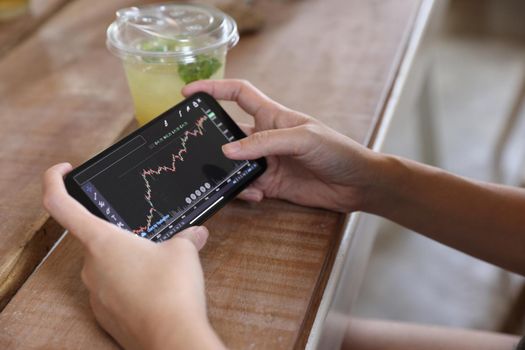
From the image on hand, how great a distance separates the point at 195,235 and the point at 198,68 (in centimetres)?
28

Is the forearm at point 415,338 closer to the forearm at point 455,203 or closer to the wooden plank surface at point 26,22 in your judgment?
the forearm at point 455,203

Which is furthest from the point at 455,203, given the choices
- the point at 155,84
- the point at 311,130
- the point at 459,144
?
the point at 459,144

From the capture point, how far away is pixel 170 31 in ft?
3.04

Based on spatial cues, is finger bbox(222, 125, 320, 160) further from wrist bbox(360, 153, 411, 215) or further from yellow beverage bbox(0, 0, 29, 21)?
yellow beverage bbox(0, 0, 29, 21)

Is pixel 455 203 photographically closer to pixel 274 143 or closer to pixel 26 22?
pixel 274 143

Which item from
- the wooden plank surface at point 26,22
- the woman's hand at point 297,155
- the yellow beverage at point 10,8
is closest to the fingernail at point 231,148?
the woman's hand at point 297,155

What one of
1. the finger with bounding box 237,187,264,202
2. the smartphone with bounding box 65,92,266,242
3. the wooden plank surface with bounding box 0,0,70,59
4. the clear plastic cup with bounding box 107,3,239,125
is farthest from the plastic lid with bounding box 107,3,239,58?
the wooden plank surface with bounding box 0,0,70,59

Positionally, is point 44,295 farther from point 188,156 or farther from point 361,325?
point 361,325

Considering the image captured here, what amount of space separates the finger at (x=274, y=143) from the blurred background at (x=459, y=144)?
1.61 feet

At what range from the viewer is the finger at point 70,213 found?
2.14ft

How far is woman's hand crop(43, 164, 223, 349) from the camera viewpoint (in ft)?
1.98

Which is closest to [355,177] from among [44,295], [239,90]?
[239,90]

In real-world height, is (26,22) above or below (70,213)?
below

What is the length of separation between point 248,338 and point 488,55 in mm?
2286
